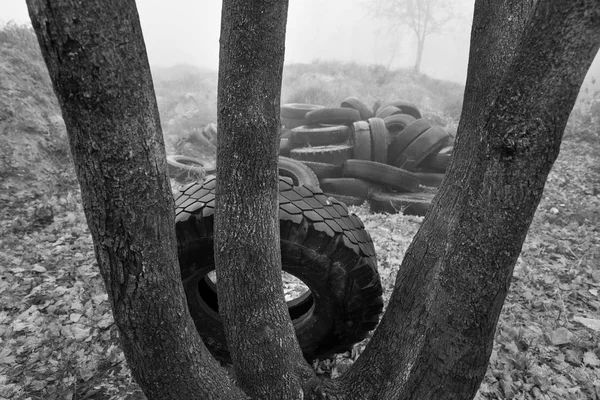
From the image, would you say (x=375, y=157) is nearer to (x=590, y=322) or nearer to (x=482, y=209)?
(x=590, y=322)

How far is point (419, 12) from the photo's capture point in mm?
32688

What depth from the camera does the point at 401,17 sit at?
3284cm

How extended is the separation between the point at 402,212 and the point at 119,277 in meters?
5.30

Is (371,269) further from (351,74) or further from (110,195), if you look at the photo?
(351,74)

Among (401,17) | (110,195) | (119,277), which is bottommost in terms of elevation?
(119,277)

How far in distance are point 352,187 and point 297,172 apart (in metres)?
1.05

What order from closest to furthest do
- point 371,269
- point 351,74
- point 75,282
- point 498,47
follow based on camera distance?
point 498,47 < point 371,269 < point 75,282 < point 351,74

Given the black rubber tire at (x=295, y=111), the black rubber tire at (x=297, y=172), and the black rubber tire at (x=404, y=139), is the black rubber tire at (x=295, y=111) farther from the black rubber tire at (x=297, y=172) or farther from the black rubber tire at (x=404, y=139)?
the black rubber tire at (x=297, y=172)

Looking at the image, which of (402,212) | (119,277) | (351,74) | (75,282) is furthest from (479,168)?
(351,74)

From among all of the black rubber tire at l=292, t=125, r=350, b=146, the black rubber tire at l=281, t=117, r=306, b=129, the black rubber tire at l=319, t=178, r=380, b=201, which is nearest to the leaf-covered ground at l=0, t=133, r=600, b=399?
the black rubber tire at l=319, t=178, r=380, b=201

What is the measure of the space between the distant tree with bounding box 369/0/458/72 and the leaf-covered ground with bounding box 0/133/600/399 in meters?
31.5

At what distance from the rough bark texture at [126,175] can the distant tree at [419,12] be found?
34.7m

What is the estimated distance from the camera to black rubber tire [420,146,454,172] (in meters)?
7.49

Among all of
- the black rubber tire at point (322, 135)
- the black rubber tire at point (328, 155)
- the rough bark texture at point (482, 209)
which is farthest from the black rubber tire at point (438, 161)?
the rough bark texture at point (482, 209)
